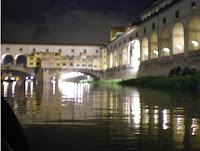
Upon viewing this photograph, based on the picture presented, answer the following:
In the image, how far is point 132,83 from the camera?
1145 inches

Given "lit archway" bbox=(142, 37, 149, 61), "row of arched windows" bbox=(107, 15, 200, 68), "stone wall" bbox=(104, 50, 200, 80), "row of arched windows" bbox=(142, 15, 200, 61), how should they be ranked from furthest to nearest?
"lit archway" bbox=(142, 37, 149, 61), "row of arched windows" bbox=(107, 15, 200, 68), "row of arched windows" bbox=(142, 15, 200, 61), "stone wall" bbox=(104, 50, 200, 80)

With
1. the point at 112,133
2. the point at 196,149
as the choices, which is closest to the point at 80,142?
the point at 112,133

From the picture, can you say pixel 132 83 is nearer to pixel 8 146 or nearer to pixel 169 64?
pixel 169 64

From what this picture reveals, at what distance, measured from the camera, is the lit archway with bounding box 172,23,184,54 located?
31.0 meters

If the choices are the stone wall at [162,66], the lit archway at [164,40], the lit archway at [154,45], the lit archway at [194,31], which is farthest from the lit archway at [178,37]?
the lit archway at [154,45]

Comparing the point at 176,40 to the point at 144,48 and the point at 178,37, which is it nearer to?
the point at 178,37

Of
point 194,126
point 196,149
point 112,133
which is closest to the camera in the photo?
point 196,149

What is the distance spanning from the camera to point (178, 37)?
31688mm

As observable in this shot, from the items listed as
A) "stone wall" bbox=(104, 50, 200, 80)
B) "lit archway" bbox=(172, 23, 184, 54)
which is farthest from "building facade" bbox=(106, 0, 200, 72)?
"stone wall" bbox=(104, 50, 200, 80)

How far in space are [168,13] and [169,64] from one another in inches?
288

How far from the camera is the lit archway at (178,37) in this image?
31.0 m

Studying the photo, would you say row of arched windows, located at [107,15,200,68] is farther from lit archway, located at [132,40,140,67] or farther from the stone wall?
the stone wall

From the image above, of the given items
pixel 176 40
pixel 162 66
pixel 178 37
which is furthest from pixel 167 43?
pixel 162 66

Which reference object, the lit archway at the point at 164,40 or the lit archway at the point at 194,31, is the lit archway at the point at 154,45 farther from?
the lit archway at the point at 194,31
